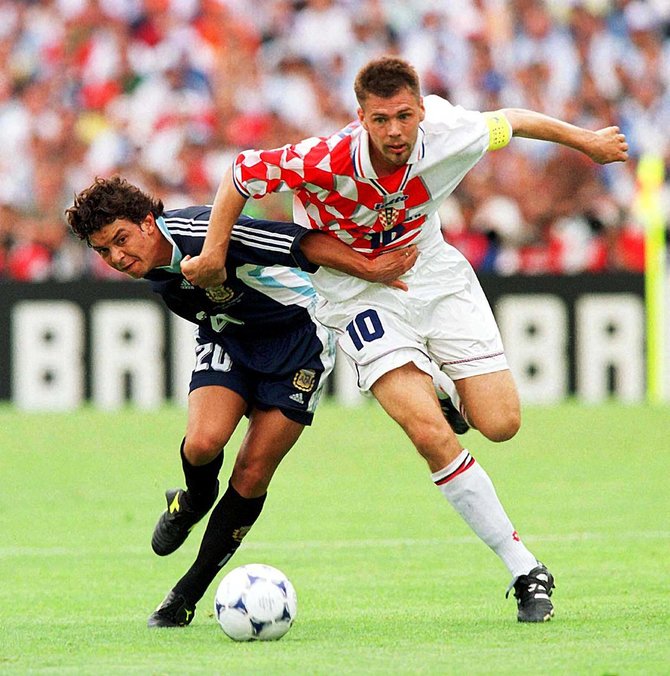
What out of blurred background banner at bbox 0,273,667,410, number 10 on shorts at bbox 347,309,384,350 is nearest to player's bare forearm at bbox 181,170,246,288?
number 10 on shorts at bbox 347,309,384,350

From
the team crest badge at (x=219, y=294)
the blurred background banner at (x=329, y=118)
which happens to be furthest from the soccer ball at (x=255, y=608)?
the blurred background banner at (x=329, y=118)

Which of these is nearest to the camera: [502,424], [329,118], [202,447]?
[202,447]

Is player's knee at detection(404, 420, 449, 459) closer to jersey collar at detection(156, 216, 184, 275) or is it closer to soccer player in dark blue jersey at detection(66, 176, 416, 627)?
soccer player in dark blue jersey at detection(66, 176, 416, 627)

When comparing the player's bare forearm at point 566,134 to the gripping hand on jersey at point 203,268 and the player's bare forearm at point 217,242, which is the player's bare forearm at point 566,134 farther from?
the gripping hand on jersey at point 203,268

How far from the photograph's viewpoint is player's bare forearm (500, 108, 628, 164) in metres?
6.46

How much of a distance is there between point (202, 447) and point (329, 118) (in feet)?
38.9

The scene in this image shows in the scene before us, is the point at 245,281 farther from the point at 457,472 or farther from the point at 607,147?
the point at 607,147

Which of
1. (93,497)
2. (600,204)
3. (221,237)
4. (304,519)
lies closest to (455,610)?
(221,237)

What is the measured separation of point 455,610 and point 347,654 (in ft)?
3.68

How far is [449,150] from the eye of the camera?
20.5 feet

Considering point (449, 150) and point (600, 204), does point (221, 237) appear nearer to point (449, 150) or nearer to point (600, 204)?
point (449, 150)

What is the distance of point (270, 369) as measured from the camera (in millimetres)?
6414

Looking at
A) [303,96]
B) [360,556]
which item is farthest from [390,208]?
[303,96]

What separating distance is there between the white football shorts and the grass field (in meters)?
1.01
